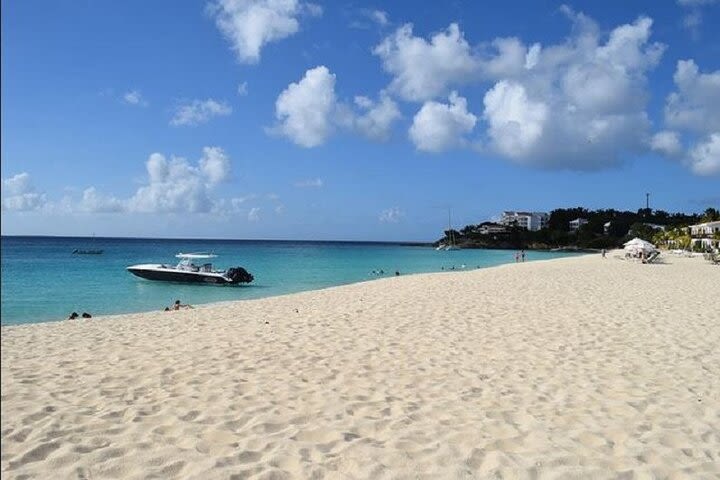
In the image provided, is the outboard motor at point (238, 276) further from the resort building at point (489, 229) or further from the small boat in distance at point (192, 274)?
the resort building at point (489, 229)

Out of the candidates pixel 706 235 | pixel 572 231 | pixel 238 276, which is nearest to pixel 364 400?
pixel 238 276

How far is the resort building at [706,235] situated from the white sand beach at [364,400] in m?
64.7

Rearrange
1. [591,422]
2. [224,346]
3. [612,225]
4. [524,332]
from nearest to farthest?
[591,422] → [224,346] → [524,332] → [612,225]

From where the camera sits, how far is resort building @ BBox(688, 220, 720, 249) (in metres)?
65.5

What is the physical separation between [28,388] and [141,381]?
1.24m

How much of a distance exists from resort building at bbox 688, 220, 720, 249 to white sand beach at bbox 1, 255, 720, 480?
64.7 meters

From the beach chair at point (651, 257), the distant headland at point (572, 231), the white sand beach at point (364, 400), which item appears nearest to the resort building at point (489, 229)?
the distant headland at point (572, 231)

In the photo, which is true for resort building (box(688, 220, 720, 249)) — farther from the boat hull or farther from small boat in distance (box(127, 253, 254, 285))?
the boat hull

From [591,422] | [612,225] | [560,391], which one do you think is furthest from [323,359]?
[612,225]

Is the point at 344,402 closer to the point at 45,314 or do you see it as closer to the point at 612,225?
the point at 45,314

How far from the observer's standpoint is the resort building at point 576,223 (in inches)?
6442

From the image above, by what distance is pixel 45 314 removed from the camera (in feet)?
62.3

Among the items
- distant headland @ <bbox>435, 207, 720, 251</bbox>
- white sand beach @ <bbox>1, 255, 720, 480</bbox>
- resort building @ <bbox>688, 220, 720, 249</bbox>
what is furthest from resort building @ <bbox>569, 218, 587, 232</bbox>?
white sand beach @ <bbox>1, 255, 720, 480</bbox>

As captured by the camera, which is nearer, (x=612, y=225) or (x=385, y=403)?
(x=385, y=403)
